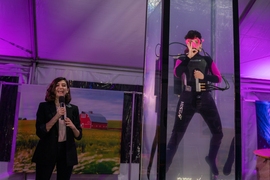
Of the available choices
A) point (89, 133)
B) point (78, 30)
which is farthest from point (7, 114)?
point (78, 30)

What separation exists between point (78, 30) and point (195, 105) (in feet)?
5.92

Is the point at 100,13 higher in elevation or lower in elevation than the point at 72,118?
higher

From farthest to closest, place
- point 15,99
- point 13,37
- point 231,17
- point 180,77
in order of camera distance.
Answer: point 15,99 < point 13,37 < point 231,17 < point 180,77

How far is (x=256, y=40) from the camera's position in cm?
268

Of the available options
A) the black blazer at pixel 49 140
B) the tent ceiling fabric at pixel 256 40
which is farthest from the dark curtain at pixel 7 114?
the tent ceiling fabric at pixel 256 40

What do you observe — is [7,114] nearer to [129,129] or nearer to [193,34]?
[129,129]

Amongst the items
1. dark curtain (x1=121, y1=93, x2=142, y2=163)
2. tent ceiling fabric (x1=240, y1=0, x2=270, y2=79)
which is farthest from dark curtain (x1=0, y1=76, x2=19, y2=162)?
tent ceiling fabric (x1=240, y1=0, x2=270, y2=79)

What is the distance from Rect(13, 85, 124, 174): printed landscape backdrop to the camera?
2973 mm

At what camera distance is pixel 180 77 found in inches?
47.1

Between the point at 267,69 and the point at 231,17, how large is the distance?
227 centimetres

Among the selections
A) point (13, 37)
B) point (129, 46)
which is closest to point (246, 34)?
point (129, 46)

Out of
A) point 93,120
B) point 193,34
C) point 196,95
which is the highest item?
point 193,34

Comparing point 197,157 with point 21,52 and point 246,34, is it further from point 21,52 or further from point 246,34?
point 21,52

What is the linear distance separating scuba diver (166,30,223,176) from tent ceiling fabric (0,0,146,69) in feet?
4.03
